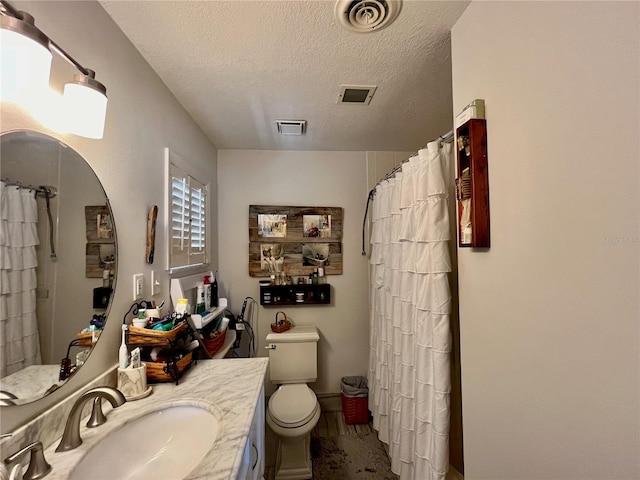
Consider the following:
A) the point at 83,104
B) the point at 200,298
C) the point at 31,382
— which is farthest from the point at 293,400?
the point at 83,104

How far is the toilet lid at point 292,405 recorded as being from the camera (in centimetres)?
174

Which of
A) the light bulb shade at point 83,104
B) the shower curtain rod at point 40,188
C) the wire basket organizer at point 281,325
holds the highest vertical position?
the light bulb shade at point 83,104

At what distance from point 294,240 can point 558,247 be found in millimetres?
2048

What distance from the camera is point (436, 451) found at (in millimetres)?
1210

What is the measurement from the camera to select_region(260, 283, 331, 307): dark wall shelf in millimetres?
2408

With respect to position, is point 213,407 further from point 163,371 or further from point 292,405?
point 292,405

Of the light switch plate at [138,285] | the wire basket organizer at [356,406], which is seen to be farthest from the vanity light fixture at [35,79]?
the wire basket organizer at [356,406]

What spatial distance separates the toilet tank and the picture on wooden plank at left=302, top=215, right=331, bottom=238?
2.97ft

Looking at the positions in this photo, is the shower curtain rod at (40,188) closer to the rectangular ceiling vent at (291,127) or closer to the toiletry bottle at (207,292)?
the toiletry bottle at (207,292)

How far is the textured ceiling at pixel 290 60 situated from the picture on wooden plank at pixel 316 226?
0.81 m

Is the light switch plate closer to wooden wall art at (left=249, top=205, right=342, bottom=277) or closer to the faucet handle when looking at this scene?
the faucet handle

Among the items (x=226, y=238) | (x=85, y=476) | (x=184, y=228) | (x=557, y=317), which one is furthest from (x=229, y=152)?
(x=557, y=317)

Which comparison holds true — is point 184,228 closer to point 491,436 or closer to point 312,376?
point 312,376

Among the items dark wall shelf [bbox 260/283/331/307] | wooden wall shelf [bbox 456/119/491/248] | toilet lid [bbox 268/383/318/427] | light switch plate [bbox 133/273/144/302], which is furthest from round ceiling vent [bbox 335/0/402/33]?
toilet lid [bbox 268/383/318/427]
